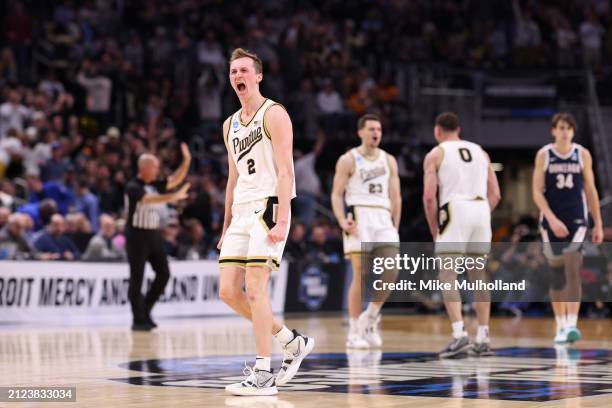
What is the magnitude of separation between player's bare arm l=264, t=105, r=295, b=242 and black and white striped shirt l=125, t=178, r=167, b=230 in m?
7.51

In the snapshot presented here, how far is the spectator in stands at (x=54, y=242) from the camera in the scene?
17312mm

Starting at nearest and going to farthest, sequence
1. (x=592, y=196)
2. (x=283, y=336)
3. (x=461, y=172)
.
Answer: (x=283, y=336) → (x=461, y=172) → (x=592, y=196)

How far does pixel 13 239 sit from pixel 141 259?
8.65 feet

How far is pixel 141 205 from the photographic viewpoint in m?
15.1

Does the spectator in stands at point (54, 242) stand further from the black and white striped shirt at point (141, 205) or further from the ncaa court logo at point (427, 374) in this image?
the ncaa court logo at point (427, 374)

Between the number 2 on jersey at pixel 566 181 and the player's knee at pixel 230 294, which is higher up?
the number 2 on jersey at pixel 566 181

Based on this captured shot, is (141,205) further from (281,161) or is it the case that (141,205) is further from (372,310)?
(281,161)

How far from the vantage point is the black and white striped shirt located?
15.1 m

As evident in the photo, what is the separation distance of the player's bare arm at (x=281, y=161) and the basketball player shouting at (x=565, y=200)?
5.42 m

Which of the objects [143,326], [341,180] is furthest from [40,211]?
[341,180]

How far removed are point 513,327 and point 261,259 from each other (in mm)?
9306

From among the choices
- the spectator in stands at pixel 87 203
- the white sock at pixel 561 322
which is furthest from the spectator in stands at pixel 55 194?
the white sock at pixel 561 322

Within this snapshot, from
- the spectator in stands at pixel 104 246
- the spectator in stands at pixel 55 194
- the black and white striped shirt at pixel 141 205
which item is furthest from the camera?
the spectator in stands at pixel 55 194

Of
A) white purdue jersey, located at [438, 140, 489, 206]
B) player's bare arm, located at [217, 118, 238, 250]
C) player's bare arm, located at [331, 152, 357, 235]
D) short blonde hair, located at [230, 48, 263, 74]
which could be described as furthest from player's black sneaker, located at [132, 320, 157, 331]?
short blonde hair, located at [230, 48, 263, 74]
